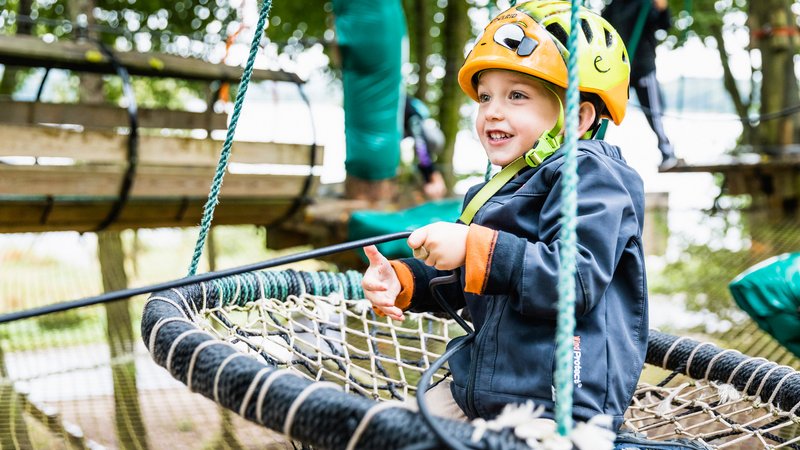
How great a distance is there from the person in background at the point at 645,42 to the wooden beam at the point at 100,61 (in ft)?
5.26

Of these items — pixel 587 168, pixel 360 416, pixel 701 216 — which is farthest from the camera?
pixel 701 216

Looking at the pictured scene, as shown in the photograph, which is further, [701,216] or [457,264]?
[701,216]

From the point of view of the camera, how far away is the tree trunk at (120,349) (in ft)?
7.19

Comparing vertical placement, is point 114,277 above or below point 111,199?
below

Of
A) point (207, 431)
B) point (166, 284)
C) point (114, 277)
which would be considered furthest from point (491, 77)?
point (114, 277)

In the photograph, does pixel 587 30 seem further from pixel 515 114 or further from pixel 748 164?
pixel 748 164

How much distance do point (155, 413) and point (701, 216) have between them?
14.6 feet

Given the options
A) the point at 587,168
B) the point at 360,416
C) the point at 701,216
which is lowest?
the point at 701,216

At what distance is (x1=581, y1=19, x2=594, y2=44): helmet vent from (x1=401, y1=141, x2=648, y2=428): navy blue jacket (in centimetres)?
15

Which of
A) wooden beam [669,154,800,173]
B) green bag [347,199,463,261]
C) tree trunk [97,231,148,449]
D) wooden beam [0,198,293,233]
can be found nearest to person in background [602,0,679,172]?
wooden beam [669,154,800,173]

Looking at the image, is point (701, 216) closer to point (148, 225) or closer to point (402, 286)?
point (148, 225)

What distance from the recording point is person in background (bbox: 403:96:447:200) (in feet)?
12.5

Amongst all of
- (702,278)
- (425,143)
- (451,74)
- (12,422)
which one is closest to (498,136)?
(12,422)

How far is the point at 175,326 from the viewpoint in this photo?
0.83 metres
